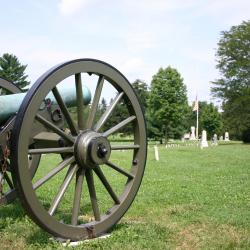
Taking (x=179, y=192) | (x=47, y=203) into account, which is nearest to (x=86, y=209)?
(x=47, y=203)

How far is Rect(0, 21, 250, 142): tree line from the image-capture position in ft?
168

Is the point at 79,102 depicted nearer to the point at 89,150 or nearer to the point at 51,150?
the point at 89,150

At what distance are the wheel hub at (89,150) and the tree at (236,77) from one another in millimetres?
45740

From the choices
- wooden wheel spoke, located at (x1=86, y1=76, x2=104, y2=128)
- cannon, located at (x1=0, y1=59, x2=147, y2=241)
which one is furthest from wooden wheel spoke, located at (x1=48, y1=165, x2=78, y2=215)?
wooden wheel spoke, located at (x1=86, y1=76, x2=104, y2=128)

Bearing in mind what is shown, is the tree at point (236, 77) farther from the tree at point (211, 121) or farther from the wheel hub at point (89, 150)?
the wheel hub at point (89, 150)

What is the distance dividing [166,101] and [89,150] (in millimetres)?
56213

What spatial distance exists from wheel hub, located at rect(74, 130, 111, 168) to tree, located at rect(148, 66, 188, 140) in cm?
5432

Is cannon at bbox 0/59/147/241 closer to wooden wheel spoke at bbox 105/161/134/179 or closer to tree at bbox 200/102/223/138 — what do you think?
wooden wheel spoke at bbox 105/161/134/179

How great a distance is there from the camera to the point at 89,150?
5809 millimetres

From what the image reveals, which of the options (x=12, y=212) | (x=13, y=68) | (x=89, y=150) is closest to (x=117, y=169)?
(x=89, y=150)

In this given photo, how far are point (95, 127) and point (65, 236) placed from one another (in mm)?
1403

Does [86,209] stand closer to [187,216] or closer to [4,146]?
[187,216]

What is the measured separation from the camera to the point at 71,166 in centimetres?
584

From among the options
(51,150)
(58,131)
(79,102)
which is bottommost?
(51,150)
